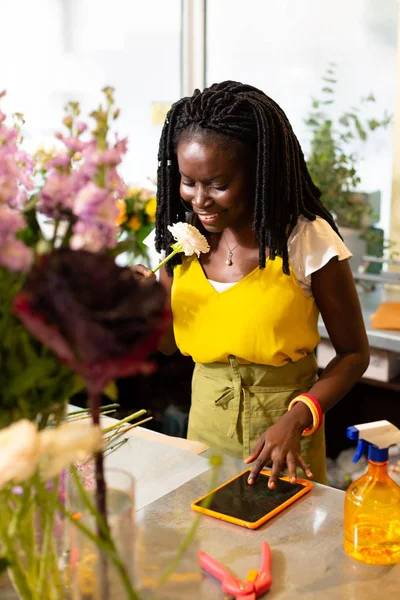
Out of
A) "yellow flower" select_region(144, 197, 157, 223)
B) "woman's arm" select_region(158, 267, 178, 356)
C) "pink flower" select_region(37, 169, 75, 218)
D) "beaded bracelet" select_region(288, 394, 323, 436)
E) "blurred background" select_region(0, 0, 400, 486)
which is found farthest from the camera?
"yellow flower" select_region(144, 197, 157, 223)

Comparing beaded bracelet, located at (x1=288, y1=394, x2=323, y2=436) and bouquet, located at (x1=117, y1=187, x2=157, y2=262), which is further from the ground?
bouquet, located at (x1=117, y1=187, x2=157, y2=262)

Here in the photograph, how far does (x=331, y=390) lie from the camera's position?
1362 mm

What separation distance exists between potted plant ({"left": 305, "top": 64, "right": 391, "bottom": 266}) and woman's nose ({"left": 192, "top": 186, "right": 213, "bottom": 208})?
5.17 ft

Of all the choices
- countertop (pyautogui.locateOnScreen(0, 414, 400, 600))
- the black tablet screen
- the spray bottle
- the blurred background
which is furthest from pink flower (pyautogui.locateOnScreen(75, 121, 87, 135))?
the blurred background

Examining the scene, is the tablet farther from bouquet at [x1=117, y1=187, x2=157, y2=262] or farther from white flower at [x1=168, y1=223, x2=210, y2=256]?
bouquet at [x1=117, y1=187, x2=157, y2=262]

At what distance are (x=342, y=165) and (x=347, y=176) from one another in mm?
48

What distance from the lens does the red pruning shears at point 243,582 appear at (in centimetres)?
89

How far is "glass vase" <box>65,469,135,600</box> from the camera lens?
0.62 metres

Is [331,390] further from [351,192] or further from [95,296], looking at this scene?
[351,192]

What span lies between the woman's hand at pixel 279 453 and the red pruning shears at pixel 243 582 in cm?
23

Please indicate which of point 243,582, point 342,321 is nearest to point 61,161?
point 243,582

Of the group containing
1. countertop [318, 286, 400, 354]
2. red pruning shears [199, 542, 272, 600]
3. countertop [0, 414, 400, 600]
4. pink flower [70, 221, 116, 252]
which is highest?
pink flower [70, 221, 116, 252]

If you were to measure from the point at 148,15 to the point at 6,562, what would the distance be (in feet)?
9.19

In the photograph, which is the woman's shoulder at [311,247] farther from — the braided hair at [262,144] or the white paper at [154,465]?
the white paper at [154,465]
